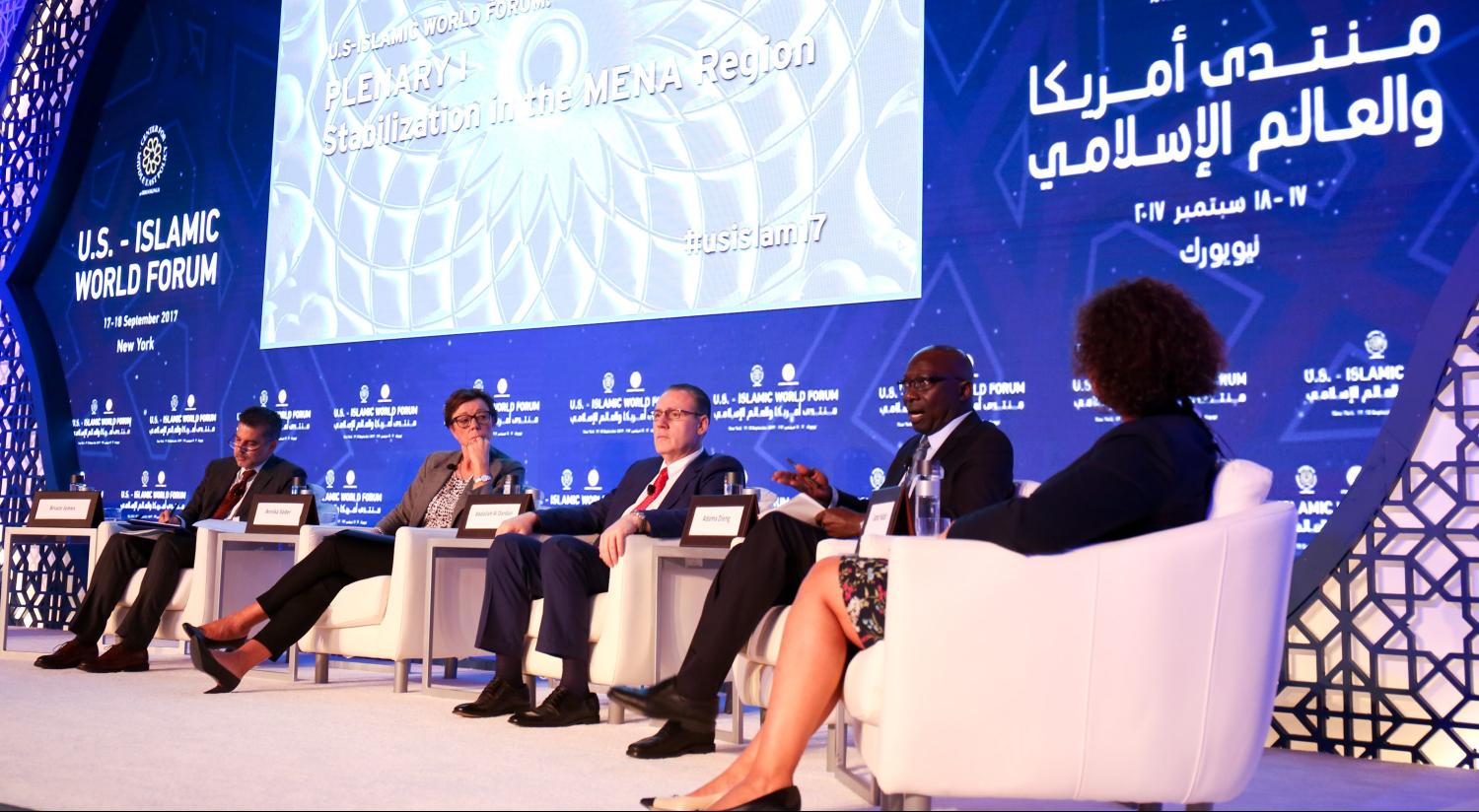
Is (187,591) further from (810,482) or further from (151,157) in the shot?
(151,157)

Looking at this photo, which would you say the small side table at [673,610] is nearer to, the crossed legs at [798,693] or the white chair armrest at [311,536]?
the crossed legs at [798,693]

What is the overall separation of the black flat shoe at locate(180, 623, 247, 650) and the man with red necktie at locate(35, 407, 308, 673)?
75 cm

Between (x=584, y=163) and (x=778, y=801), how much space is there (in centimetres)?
368

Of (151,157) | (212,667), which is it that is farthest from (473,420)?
(151,157)

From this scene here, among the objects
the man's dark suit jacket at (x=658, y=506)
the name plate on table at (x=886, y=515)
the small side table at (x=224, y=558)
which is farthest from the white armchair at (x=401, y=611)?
the name plate on table at (x=886, y=515)

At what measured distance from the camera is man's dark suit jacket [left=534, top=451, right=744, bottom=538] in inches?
154

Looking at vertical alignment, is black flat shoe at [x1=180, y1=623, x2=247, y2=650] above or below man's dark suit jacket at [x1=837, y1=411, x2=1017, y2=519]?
below

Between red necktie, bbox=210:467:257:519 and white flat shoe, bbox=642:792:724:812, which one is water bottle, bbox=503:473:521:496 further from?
white flat shoe, bbox=642:792:724:812

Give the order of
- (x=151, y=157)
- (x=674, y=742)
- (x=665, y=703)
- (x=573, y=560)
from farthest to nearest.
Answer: (x=151, y=157)
(x=573, y=560)
(x=674, y=742)
(x=665, y=703)

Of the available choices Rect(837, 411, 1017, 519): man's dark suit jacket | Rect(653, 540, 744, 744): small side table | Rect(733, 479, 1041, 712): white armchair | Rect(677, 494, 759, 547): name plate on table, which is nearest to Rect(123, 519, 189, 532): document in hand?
Rect(653, 540, 744, 744): small side table

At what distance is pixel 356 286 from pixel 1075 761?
4.80m

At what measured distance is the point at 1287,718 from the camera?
3910 millimetres

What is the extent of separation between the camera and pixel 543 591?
3.98m

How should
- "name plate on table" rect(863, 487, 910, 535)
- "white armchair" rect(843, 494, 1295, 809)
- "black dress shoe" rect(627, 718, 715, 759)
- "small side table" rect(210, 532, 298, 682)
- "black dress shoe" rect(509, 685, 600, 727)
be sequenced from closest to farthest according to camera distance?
"white armchair" rect(843, 494, 1295, 809), "name plate on table" rect(863, 487, 910, 535), "black dress shoe" rect(627, 718, 715, 759), "black dress shoe" rect(509, 685, 600, 727), "small side table" rect(210, 532, 298, 682)
